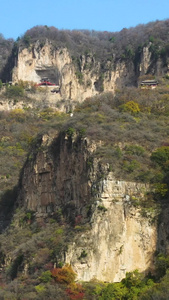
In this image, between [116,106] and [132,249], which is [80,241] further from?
[116,106]

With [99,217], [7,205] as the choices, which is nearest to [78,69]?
[7,205]

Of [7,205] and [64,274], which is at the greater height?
[7,205]

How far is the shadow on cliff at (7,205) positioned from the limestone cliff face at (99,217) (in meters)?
7.88

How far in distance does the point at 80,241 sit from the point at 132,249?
3.30 m

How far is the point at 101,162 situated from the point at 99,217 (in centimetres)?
425

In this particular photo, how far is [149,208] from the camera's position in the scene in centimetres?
4428

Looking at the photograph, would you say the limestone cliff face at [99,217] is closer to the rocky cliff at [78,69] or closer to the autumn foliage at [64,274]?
the autumn foliage at [64,274]

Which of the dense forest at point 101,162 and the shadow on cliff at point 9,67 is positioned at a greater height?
the shadow on cliff at point 9,67

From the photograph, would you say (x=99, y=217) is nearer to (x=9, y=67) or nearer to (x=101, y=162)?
(x=101, y=162)

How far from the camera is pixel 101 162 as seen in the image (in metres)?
46.0

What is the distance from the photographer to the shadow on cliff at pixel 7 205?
188 feet

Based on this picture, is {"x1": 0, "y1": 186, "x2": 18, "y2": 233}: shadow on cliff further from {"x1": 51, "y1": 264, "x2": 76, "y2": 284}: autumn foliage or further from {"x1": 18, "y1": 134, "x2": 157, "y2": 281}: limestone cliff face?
{"x1": 51, "y1": 264, "x2": 76, "y2": 284}: autumn foliage

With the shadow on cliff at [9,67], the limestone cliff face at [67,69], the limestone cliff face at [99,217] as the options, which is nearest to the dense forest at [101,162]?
the limestone cliff face at [99,217]

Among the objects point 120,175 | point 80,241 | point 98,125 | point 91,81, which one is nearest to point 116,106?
point 98,125
